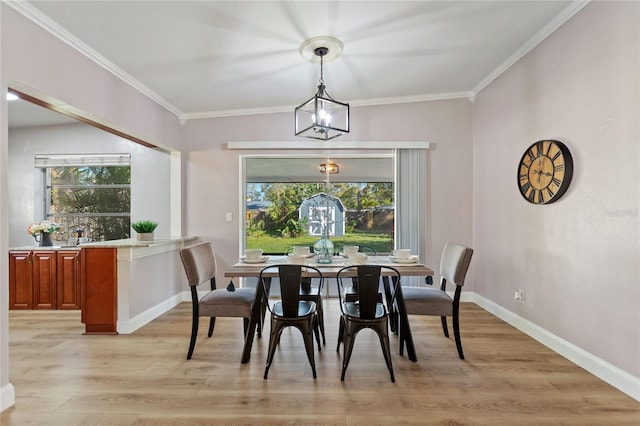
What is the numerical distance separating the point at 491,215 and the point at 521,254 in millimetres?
732

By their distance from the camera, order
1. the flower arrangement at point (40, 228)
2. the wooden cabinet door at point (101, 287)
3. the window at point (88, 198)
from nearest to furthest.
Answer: the wooden cabinet door at point (101, 287) < the flower arrangement at point (40, 228) < the window at point (88, 198)

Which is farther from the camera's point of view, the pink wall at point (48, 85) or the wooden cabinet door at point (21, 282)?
the wooden cabinet door at point (21, 282)

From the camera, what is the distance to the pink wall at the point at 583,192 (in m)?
2.26

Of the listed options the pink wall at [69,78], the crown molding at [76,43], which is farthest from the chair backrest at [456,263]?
the crown molding at [76,43]

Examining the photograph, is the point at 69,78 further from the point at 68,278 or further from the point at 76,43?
the point at 68,278

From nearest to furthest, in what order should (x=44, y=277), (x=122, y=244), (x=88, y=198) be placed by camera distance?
1. (x=122, y=244)
2. (x=44, y=277)
3. (x=88, y=198)

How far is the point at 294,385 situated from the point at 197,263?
1327mm

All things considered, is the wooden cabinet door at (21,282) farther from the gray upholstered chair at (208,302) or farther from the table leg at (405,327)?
the table leg at (405,327)

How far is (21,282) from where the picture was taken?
14.1 ft

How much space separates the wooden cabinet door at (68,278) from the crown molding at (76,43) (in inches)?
88.6

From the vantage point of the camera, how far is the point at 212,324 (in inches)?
131

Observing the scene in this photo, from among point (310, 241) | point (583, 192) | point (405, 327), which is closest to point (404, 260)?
point (405, 327)

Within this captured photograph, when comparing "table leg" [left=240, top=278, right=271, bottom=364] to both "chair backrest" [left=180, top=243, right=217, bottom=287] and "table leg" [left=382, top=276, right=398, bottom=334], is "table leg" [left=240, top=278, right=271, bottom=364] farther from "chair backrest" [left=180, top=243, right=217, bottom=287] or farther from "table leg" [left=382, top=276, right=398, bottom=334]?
"table leg" [left=382, top=276, right=398, bottom=334]

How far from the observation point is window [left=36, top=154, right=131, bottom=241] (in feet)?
16.5
